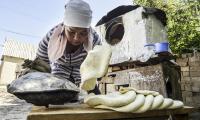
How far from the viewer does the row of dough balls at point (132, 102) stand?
135 cm

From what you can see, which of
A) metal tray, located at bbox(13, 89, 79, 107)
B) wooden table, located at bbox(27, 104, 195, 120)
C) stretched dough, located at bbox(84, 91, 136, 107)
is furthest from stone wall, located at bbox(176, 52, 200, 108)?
metal tray, located at bbox(13, 89, 79, 107)

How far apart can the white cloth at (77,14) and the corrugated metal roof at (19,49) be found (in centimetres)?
→ 1719

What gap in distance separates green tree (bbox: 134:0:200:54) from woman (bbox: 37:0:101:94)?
608 centimetres

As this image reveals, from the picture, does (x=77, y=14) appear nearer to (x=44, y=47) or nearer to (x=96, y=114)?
(x=44, y=47)

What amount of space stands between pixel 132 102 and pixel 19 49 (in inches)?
787

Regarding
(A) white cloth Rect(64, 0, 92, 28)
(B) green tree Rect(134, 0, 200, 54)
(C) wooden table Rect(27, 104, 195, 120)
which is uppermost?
(B) green tree Rect(134, 0, 200, 54)

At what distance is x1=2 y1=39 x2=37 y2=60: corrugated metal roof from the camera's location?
19312mm

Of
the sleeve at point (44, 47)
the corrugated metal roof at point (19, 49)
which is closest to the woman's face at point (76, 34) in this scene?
the sleeve at point (44, 47)

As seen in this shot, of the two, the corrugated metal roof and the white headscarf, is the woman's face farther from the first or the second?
the corrugated metal roof

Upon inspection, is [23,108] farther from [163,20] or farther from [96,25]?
[163,20]

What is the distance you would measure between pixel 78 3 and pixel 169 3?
26.7ft

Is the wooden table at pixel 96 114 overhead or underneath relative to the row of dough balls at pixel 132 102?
underneath

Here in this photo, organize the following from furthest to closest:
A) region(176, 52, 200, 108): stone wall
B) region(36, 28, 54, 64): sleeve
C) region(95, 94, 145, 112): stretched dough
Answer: region(176, 52, 200, 108): stone wall, region(36, 28, 54, 64): sleeve, region(95, 94, 145, 112): stretched dough

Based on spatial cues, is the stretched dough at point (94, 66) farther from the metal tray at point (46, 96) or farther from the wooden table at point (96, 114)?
the wooden table at point (96, 114)
